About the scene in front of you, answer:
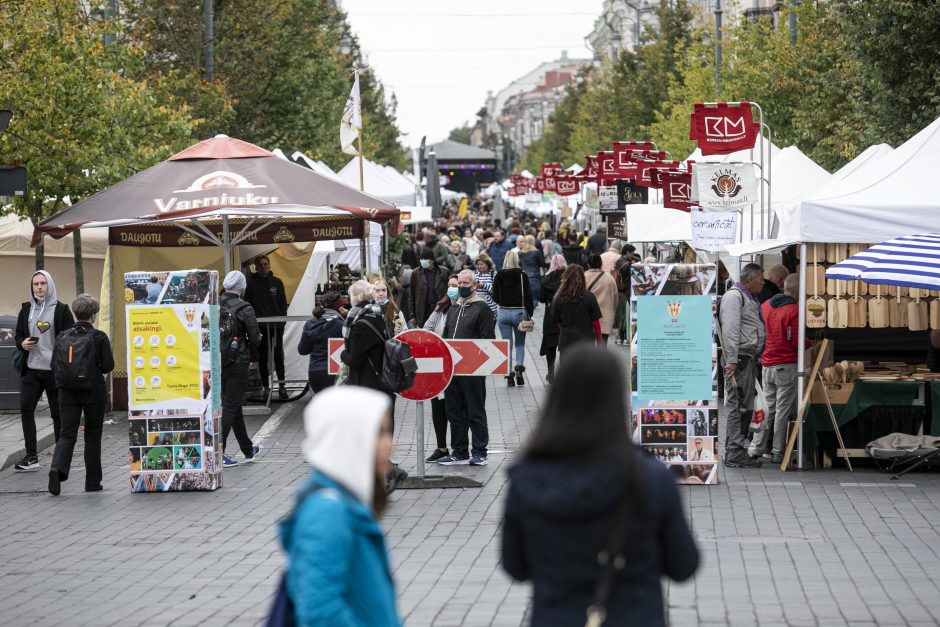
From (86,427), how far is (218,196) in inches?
169

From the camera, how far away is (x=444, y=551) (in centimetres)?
901

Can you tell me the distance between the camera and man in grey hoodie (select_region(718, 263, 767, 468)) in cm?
1237

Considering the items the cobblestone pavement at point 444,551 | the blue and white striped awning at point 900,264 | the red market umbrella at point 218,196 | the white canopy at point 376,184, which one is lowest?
the cobblestone pavement at point 444,551

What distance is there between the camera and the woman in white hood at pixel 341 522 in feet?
11.6

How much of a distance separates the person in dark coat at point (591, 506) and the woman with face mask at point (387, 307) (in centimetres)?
904

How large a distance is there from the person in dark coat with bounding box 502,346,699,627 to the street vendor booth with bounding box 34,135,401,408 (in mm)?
11457

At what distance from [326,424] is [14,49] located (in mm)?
15162

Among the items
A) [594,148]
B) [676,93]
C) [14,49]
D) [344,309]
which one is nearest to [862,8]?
[344,309]

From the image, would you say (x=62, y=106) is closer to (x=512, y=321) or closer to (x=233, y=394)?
(x=233, y=394)

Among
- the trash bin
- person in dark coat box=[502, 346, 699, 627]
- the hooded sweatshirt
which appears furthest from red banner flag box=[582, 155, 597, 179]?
person in dark coat box=[502, 346, 699, 627]

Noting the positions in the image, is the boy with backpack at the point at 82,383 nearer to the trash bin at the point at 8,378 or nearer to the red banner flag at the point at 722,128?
the trash bin at the point at 8,378

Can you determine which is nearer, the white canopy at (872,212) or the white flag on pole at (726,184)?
the white canopy at (872,212)

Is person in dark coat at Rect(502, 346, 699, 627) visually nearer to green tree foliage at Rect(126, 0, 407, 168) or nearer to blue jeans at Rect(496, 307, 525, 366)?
blue jeans at Rect(496, 307, 525, 366)

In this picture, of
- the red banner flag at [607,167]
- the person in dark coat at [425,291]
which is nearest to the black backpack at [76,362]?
the person in dark coat at [425,291]
